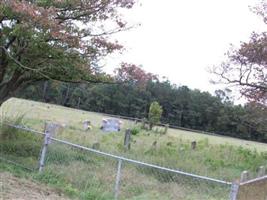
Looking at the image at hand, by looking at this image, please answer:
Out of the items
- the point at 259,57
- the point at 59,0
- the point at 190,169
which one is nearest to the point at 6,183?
the point at 59,0

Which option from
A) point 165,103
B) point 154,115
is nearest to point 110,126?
point 154,115

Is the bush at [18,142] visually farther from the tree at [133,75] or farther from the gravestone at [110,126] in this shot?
the gravestone at [110,126]

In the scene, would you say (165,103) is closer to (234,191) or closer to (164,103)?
(164,103)

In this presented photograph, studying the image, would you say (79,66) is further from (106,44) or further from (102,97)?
(102,97)

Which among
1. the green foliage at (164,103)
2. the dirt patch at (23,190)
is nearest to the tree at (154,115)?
the green foliage at (164,103)

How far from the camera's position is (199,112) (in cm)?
7762

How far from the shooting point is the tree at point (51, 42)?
9617 mm

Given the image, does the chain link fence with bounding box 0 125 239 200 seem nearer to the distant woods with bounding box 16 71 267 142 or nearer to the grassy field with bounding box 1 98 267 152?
the grassy field with bounding box 1 98 267 152

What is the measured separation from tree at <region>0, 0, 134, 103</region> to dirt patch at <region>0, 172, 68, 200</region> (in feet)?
10.1

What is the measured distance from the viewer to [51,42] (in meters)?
10.6

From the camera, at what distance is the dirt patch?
7.63m

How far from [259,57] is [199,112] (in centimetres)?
6269

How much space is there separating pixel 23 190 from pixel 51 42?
3901mm

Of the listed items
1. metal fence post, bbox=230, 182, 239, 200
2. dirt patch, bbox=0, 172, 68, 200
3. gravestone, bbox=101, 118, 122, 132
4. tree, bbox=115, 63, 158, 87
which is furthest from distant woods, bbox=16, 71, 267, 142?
metal fence post, bbox=230, 182, 239, 200
